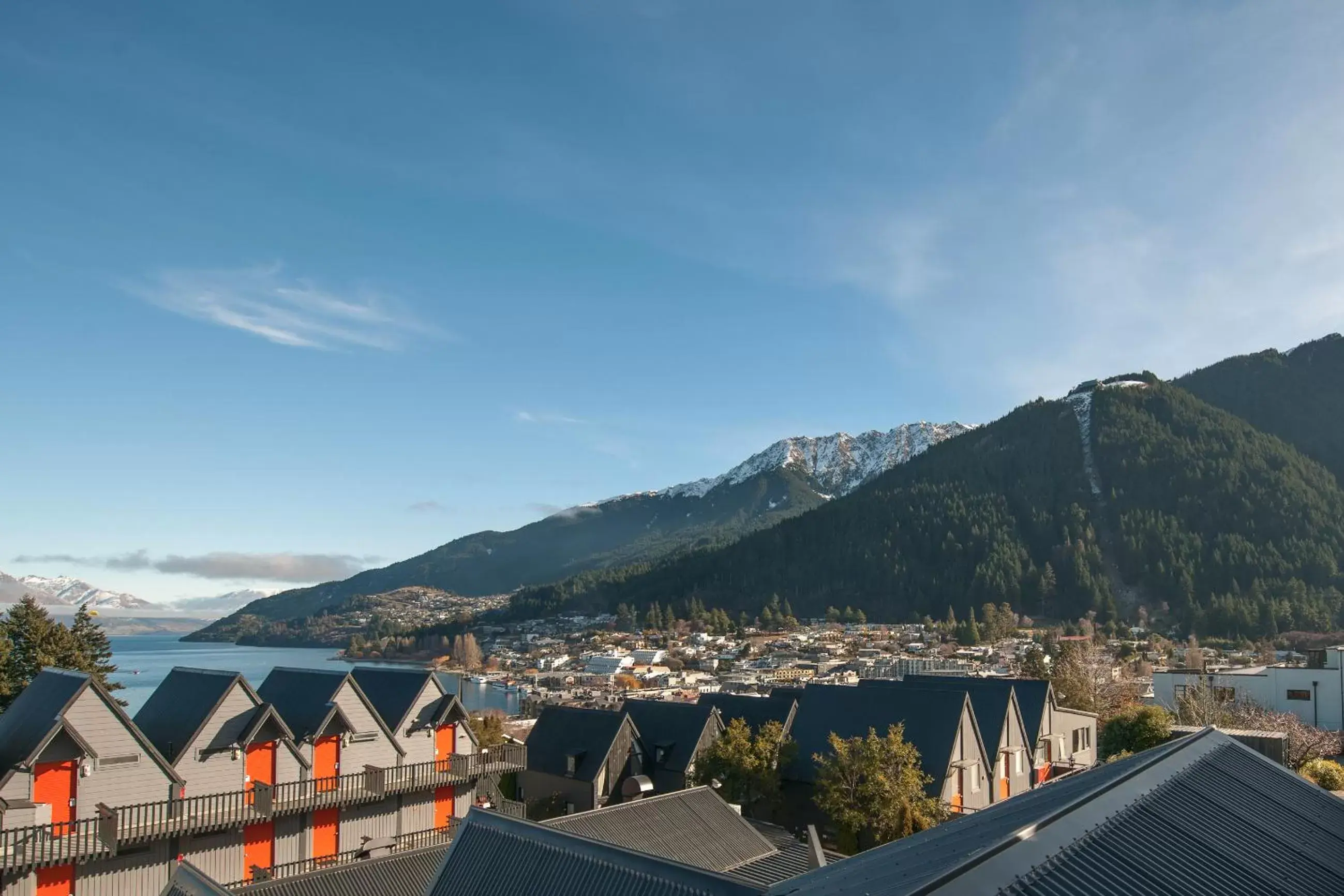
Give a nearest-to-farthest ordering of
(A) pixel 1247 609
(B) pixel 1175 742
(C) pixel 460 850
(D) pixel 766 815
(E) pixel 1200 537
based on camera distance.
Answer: (B) pixel 1175 742 < (C) pixel 460 850 < (D) pixel 766 815 < (A) pixel 1247 609 < (E) pixel 1200 537

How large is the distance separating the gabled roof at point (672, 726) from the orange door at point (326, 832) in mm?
12245

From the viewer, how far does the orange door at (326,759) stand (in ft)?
77.5

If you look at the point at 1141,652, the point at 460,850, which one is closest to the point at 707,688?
the point at 1141,652

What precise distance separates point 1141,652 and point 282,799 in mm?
107662

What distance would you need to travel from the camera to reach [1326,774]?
26.6 metres

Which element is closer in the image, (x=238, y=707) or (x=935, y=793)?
(x=238, y=707)

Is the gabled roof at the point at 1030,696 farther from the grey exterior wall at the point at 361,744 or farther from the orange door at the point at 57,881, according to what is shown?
the orange door at the point at 57,881

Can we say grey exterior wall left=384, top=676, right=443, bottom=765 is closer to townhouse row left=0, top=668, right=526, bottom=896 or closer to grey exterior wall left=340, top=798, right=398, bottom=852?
townhouse row left=0, top=668, right=526, bottom=896

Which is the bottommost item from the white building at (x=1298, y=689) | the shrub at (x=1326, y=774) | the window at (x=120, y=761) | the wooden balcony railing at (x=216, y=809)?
the white building at (x=1298, y=689)

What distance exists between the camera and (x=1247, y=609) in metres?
126

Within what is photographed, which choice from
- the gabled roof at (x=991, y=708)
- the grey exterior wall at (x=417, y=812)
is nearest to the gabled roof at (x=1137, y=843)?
the grey exterior wall at (x=417, y=812)

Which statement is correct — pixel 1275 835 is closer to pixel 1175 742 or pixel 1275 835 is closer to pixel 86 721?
pixel 1175 742

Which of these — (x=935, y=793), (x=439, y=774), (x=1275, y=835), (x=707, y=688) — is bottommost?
(x=707, y=688)

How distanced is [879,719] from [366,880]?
19549mm
